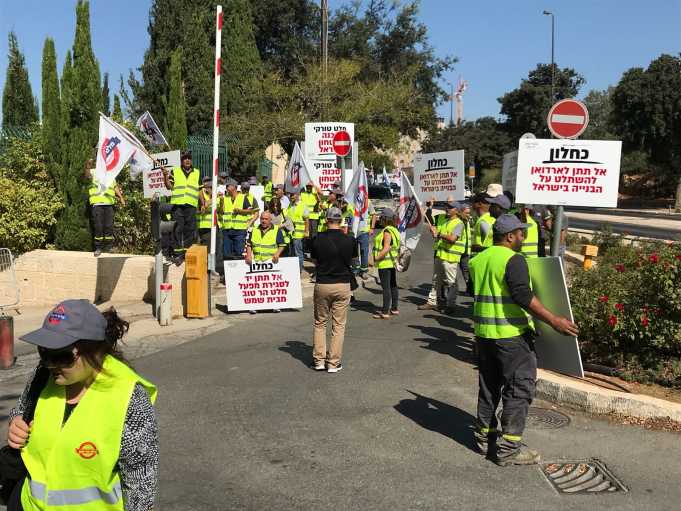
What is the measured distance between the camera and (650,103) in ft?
172

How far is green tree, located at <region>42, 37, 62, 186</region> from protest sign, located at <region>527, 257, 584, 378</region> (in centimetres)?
1048

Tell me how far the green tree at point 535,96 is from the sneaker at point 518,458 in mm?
66897

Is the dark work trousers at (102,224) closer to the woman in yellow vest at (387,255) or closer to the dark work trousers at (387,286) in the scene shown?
the woman in yellow vest at (387,255)

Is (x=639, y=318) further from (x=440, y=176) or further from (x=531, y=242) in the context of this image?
(x=440, y=176)

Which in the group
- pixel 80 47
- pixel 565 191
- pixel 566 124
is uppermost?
pixel 80 47

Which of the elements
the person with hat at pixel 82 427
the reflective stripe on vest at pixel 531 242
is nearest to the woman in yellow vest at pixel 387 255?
the reflective stripe on vest at pixel 531 242

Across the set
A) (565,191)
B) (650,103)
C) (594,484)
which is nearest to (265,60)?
(650,103)

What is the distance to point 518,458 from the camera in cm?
541

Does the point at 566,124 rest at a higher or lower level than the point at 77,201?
higher

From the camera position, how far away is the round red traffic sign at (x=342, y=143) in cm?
1533

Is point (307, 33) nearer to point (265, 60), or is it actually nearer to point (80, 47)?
point (265, 60)

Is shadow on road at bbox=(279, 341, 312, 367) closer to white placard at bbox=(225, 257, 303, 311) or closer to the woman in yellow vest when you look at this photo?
the woman in yellow vest

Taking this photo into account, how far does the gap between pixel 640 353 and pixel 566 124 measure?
297 cm

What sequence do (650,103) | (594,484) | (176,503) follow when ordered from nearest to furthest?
(176,503)
(594,484)
(650,103)
